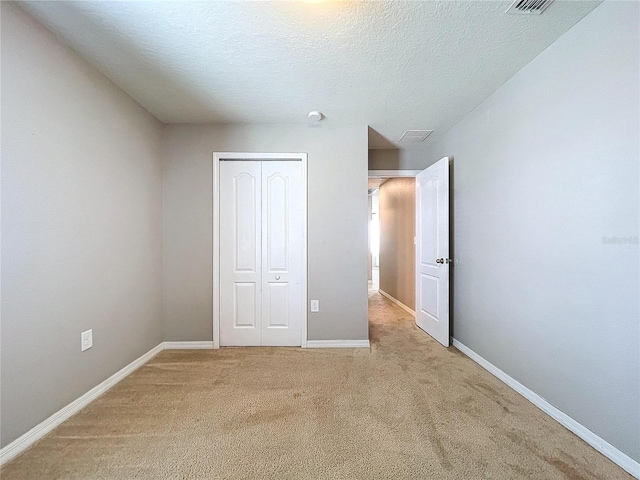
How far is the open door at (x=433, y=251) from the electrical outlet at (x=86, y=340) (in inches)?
121

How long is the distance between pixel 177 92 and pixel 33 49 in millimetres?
875

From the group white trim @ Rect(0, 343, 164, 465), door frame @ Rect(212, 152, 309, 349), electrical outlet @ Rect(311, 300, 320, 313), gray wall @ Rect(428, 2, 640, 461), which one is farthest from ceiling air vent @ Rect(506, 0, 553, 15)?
white trim @ Rect(0, 343, 164, 465)

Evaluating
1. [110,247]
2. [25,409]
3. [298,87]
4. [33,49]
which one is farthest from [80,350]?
[298,87]

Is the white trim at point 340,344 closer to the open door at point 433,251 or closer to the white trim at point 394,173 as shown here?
the open door at point 433,251

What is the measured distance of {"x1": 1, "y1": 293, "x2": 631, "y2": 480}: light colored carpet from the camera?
134 centimetres

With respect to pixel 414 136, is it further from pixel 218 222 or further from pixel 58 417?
pixel 58 417

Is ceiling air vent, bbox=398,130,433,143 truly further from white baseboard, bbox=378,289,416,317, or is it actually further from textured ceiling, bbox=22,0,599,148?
white baseboard, bbox=378,289,416,317

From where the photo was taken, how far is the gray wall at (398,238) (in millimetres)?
4293

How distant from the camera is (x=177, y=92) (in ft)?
7.52

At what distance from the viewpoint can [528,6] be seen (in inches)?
Result: 57.0

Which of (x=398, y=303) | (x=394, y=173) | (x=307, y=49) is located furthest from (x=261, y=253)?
(x=398, y=303)

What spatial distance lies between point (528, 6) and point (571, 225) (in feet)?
3.99

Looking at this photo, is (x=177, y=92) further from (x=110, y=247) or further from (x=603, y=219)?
(x=603, y=219)

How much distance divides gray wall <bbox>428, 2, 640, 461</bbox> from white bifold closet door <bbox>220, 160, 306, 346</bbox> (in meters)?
1.83
